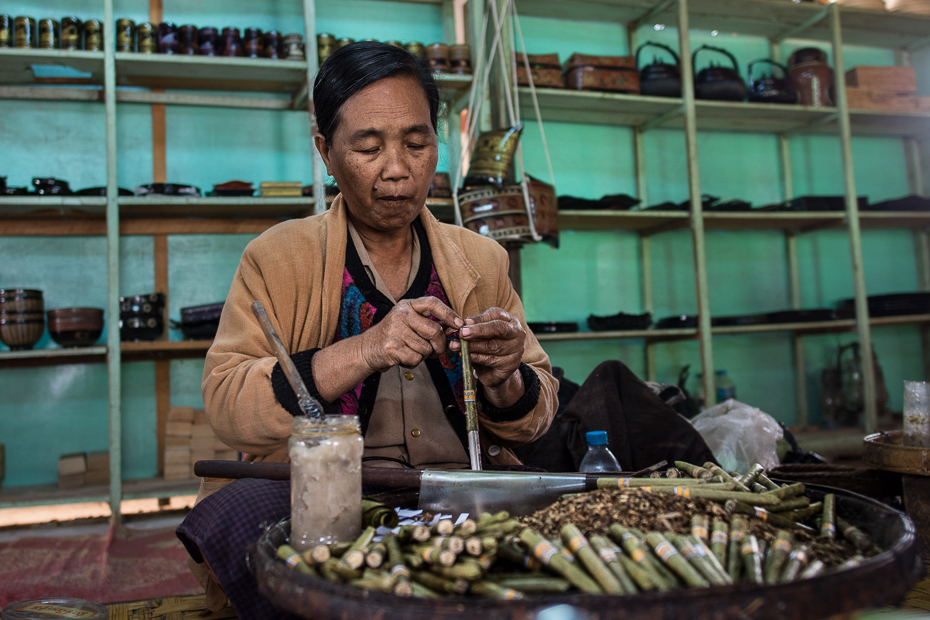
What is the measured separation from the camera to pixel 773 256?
4.59m

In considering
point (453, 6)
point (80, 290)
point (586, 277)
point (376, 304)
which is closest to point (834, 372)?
point (586, 277)

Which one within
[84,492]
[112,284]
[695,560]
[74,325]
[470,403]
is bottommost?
[84,492]

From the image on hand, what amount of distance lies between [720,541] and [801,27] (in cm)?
461

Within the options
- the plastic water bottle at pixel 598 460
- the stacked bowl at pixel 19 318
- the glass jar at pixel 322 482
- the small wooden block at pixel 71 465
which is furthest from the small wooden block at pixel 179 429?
the glass jar at pixel 322 482

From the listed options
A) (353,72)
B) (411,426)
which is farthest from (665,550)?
(353,72)

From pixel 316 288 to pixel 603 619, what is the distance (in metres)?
1.05

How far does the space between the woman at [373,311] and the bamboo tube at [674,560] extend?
0.51 metres

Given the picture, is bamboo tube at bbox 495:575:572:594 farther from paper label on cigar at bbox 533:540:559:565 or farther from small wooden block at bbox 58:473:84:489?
small wooden block at bbox 58:473:84:489

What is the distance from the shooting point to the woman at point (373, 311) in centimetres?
119

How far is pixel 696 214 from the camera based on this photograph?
3828 millimetres

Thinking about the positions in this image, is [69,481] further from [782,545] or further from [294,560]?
[782,545]

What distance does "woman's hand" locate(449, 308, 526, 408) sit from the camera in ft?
3.83

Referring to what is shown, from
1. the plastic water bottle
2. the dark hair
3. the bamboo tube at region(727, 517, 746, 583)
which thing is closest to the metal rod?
the plastic water bottle

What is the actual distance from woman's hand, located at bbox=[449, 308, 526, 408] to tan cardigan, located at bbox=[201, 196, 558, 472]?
16cm
